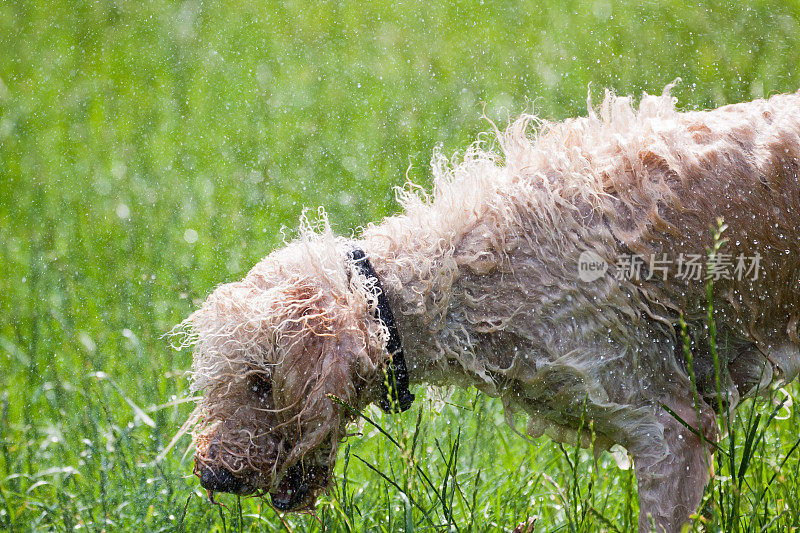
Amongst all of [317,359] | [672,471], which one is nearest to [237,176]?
[317,359]

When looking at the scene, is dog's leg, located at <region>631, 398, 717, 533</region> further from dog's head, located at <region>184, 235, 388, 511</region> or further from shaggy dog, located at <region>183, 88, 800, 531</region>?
dog's head, located at <region>184, 235, 388, 511</region>

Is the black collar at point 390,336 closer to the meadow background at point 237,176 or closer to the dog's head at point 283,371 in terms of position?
the dog's head at point 283,371

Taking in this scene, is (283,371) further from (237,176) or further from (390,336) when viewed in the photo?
(237,176)

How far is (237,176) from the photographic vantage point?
275 inches

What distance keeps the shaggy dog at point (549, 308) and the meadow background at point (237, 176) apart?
1.09ft

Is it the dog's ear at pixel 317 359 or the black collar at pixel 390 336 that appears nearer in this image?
the dog's ear at pixel 317 359

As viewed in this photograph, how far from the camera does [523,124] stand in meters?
3.62

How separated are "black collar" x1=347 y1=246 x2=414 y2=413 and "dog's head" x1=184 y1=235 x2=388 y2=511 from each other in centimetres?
4

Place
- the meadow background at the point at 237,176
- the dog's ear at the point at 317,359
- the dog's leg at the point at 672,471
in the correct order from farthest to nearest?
the meadow background at the point at 237,176, the dog's leg at the point at 672,471, the dog's ear at the point at 317,359

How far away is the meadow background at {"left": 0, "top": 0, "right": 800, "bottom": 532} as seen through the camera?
3.85m

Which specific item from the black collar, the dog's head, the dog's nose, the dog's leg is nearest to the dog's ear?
the dog's head

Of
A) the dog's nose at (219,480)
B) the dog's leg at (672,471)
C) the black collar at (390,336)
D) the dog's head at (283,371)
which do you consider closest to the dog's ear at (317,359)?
the dog's head at (283,371)

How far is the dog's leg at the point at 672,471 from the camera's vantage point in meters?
3.14

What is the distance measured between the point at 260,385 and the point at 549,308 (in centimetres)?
112
